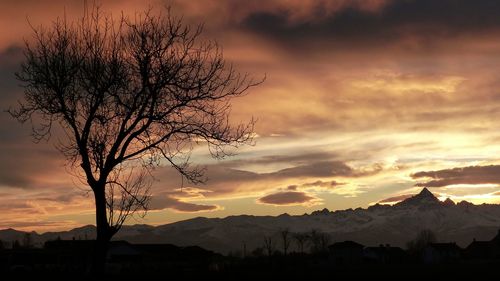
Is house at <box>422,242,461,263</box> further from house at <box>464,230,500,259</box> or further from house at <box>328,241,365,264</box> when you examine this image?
house at <box>328,241,365,264</box>

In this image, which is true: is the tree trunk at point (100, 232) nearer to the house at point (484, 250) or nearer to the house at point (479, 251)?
the house at point (484, 250)

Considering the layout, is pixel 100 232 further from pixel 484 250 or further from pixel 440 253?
pixel 484 250

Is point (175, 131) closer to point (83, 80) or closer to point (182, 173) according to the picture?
point (182, 173)

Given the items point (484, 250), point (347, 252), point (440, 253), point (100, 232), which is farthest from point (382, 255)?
point (100, 232)

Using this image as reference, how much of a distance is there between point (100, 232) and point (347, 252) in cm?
13474

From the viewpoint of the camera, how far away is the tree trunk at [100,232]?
22562mm

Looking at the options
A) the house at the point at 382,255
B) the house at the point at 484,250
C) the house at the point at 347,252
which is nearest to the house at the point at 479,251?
the house at the point at 484,250

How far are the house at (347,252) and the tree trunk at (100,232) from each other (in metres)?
129

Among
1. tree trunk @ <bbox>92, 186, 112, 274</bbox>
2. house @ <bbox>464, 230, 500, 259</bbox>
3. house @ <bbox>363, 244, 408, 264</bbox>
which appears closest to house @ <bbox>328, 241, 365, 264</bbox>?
house @ <bbox>363, 244, 408, 264</bbox>

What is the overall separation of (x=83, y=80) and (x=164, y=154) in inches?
157

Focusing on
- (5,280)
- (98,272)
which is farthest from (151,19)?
(5,280)

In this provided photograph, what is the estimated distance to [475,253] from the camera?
6171 inches

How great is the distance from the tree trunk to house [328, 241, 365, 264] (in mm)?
128764

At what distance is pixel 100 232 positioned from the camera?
890 inches
